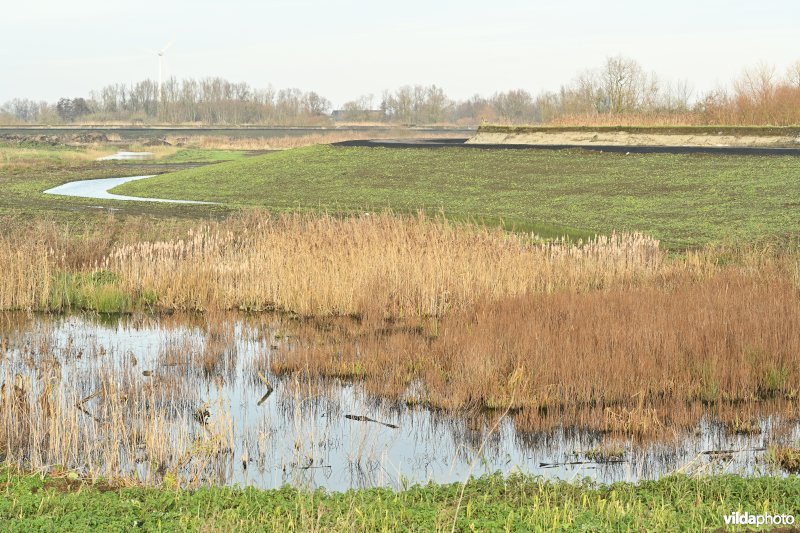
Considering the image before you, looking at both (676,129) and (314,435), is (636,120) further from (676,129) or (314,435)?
(314,435)

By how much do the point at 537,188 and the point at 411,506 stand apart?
85.8ft

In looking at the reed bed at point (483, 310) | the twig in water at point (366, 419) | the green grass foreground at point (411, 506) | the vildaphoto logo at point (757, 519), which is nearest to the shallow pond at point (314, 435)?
the twig in water at point (366, 419)

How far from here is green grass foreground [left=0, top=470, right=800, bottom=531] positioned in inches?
271

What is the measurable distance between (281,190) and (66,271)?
17.2 meters

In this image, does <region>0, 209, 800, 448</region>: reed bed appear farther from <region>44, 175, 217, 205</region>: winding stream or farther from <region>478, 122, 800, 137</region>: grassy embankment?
<region>478, 122, 800, 137</region>: grassy embankment

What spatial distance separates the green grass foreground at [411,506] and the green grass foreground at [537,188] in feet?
49.2

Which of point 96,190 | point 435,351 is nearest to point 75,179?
point 96,190

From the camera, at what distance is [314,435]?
10.1 metres

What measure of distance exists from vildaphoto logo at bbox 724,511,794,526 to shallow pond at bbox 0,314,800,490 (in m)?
1.46

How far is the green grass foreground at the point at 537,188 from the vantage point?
84.3 ft

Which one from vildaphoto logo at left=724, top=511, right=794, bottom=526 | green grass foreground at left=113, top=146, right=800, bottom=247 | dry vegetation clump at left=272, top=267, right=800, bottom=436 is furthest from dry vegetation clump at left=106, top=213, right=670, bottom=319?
vildaphoto logo at left=724, top=511, right=794, bottom=526

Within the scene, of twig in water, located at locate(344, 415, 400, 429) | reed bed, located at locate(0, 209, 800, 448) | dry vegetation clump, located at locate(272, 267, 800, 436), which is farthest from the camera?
reed bed, located at locate(0, 209, 800, 448)

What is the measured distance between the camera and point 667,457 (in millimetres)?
9406

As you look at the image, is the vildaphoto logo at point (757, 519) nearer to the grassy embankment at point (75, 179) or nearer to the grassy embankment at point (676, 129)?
the grassy embankment at point (75, 179)
